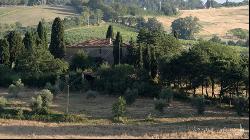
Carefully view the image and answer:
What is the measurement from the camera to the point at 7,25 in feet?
446

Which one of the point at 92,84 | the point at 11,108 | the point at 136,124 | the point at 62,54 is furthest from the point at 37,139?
the point at 62,54

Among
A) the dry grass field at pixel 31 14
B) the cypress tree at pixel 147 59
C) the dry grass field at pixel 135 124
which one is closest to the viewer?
the dry grass field at pixel 135 124

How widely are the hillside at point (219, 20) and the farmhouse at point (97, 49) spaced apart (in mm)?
61210

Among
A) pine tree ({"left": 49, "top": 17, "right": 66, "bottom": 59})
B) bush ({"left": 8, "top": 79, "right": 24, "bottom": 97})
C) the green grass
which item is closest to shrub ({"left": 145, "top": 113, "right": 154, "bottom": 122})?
bush ({"left": 8, "top": 79, "right": 24, "bottom": 97})

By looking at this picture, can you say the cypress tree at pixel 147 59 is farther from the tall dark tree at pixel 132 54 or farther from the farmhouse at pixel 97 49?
the farmhouse at pixel 97 49

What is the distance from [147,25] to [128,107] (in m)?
90.0

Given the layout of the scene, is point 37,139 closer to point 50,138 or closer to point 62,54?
point 50,138

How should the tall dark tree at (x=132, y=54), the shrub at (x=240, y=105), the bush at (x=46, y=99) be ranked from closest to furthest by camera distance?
the shrub at (x=240, y=105) → the bush at (x=46, y=99) → the tall dark tree at (x=132, y=54)

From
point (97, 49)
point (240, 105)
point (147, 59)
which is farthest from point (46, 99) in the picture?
point (97, 49)

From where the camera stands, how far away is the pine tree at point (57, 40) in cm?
7812

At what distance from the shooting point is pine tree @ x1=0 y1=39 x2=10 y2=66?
248 ft

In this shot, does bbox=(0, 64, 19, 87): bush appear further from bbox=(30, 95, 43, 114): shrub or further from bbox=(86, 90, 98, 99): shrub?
bbox=(30, 95, 43, 114): shrub

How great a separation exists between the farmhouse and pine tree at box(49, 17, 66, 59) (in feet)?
19.5

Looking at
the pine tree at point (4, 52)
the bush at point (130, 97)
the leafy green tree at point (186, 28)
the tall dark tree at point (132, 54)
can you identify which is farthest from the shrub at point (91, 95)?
the leafy green tree at point (186, 28)
